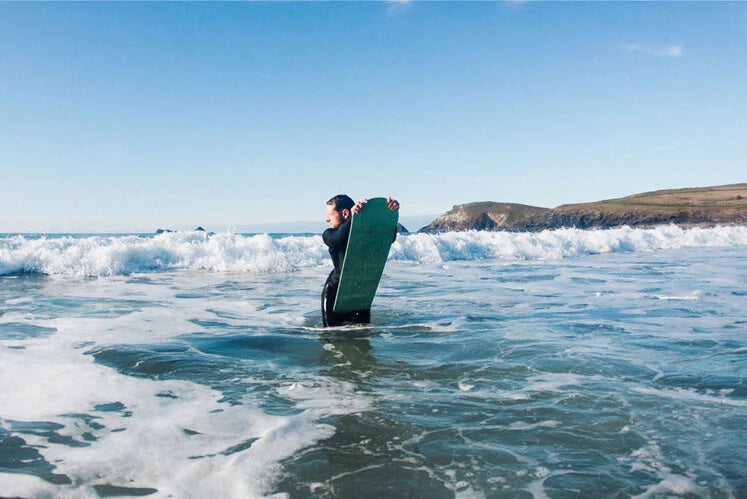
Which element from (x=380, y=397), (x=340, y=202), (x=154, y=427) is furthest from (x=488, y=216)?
(x=154, y=427)

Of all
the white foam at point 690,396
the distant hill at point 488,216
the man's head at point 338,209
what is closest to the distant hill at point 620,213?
the distant hill at point 488,216

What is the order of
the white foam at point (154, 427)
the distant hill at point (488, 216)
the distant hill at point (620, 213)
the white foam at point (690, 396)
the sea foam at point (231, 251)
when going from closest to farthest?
the white foam at point (154, 427)
the white foam at point (690, 396)
the sea foam at point (231, 251)
the distant hill at point (620, 213)
the distant hill at point (488, 216)

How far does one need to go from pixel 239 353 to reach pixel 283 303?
194 inches

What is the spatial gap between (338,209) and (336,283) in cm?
120

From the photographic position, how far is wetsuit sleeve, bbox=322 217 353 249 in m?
8.06

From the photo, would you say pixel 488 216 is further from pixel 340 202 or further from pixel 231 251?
pixel 340 202

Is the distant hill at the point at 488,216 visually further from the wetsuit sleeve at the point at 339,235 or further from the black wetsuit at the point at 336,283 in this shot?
the wetsuit sleeve at the point at 339,235

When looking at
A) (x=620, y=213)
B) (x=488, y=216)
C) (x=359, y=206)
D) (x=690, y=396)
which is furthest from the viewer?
(x=488, y=216)

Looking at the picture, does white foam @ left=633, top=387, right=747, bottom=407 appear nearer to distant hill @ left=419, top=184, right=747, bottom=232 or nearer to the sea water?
the sea water

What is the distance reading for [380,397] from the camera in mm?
5059

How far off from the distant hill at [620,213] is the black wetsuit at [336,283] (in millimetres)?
85959

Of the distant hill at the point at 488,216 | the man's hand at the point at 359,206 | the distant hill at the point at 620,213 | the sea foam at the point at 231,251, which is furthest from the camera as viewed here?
the distant hill at the point at 488,216

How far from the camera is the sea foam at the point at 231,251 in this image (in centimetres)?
1953

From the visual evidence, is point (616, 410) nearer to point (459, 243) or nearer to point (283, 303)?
point (283, 303)
